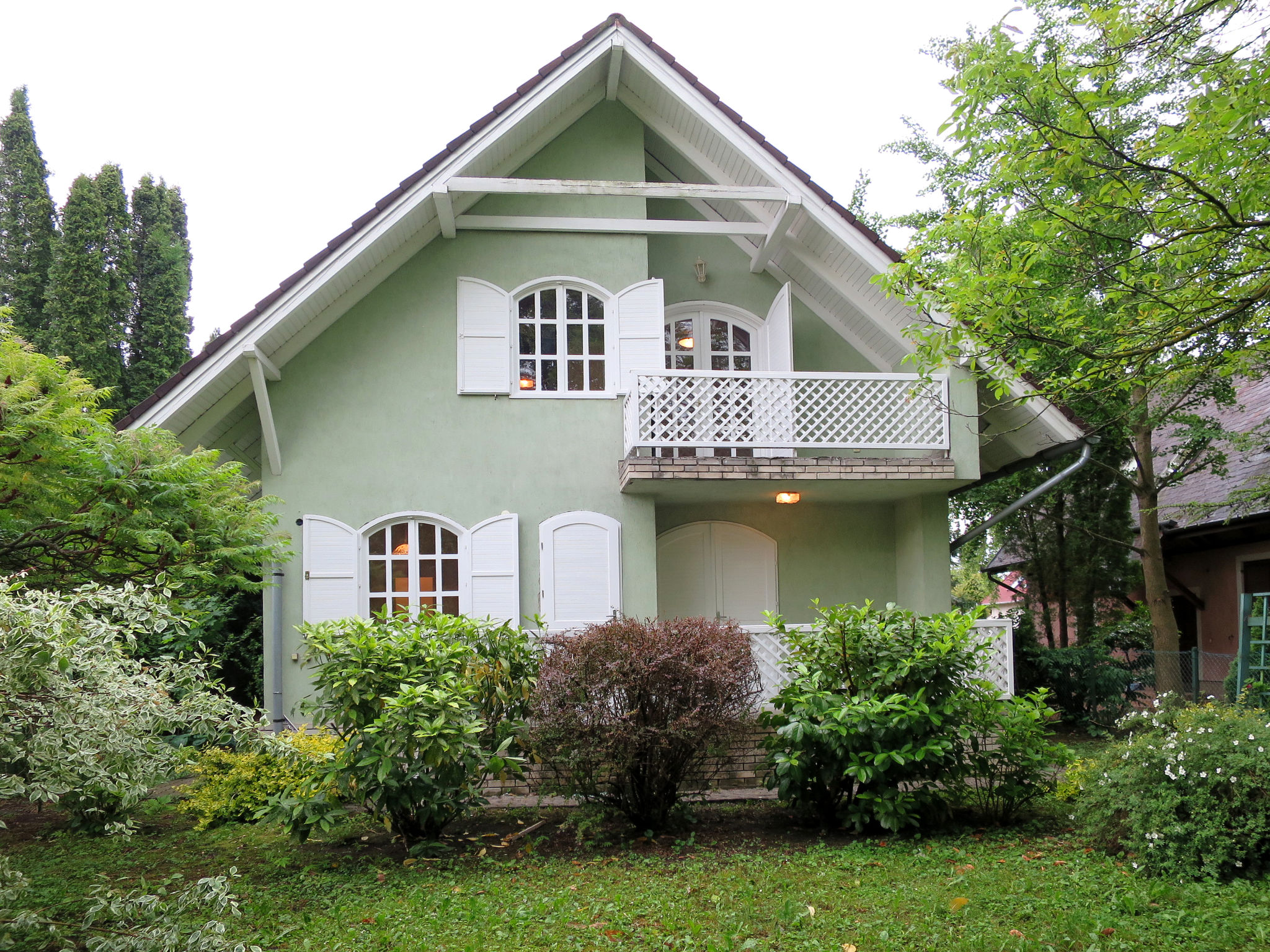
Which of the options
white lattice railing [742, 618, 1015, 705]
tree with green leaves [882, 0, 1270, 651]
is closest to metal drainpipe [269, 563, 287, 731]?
white lattice railing [742, 618, 1015, 705]

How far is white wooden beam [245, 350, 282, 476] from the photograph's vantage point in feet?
32.3

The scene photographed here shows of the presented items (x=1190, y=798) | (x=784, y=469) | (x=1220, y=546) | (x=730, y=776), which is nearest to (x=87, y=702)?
(x=730, y=776)

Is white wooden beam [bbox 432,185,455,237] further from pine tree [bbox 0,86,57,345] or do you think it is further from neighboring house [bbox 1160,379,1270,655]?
pine tree [bbox 0,86,57,345]

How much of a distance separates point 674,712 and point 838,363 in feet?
22.4

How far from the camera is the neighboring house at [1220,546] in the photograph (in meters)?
13.8

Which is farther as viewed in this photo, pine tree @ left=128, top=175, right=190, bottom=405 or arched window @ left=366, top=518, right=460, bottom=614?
pine tree @ left=128, top=175, right=190, bottom=405

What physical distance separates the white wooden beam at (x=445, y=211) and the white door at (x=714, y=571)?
4674 mm

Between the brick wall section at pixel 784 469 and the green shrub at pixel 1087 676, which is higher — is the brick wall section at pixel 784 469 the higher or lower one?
the higher one

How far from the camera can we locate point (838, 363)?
39.5 ft

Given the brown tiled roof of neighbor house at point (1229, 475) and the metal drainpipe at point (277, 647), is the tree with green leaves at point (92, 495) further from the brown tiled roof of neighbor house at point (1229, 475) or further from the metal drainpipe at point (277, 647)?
the brown tiled roof of neighbor house at point (1229, 475)

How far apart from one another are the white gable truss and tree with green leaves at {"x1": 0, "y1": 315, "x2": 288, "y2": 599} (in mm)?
2284

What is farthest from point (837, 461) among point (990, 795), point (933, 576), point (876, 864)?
point (876, 864)

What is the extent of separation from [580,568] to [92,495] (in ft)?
17.1

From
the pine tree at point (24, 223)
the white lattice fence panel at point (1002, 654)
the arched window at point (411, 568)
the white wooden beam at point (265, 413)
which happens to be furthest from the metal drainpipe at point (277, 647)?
the pine tree at point (24, 223)
